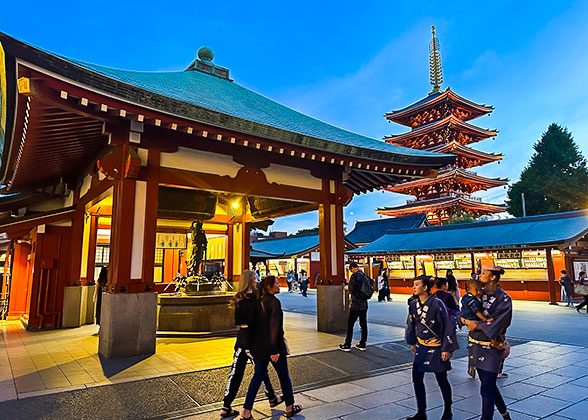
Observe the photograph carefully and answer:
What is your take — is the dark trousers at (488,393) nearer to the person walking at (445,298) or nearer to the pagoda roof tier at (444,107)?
the person walking at (445,298)

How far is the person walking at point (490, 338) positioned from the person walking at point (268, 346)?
1951 millimetres

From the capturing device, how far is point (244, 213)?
14.2 metres

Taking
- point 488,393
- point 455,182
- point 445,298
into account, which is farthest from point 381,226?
point 488,393

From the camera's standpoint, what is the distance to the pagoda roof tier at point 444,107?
1316 inches

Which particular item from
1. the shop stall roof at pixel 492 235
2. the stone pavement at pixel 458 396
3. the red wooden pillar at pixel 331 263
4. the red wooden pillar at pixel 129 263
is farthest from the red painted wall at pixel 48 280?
the shop stall roof at pixel 492 235

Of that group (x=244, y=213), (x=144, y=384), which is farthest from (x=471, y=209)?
(x=144, y=384)

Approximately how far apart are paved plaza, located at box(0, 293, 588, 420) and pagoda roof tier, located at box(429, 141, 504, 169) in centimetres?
2588

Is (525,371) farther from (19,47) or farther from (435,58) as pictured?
(435,58)

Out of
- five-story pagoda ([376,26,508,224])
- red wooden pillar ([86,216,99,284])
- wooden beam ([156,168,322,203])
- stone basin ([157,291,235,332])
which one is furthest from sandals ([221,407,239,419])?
five-story pagoda ([376,26,508,224])

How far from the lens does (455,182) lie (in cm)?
3384

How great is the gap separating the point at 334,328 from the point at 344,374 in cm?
361

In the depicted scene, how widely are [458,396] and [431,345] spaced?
4.64ft

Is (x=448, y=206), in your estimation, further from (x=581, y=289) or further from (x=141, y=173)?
(x=141, y=173)

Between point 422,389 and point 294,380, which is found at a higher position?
point 422,389
